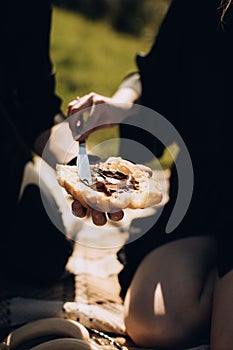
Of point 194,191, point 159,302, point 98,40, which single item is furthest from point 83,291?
point 98,40

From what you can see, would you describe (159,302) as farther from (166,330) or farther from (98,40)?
(98,40)

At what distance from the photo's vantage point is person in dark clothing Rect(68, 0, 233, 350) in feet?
4.28

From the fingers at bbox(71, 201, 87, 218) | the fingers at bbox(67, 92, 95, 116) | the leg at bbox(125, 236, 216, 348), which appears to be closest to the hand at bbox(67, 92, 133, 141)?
the fingers at bbox(67, 92, 95, 116)

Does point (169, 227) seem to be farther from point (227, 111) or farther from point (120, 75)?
point (120, 75)

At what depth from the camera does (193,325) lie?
131cm

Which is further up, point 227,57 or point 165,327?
point 227,57

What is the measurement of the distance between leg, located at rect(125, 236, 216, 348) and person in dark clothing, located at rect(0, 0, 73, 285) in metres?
0.25

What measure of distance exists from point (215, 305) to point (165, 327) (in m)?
0.11

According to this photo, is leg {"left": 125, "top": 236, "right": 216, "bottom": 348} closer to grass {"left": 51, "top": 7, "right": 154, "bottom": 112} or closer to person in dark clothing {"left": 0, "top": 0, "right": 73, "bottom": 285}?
person in dark clothing {"left": 0, "top": 0, "right": 73, "bottom": 285}

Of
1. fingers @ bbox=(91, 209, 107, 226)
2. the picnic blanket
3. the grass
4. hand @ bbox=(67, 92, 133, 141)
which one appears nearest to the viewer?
fingers @ bbox=(91, 209, 107, 226)

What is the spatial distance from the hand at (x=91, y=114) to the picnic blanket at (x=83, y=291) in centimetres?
23

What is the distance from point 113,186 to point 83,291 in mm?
427

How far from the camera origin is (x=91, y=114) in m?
1.29

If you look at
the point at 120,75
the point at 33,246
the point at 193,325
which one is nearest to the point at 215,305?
the point at 193,325
